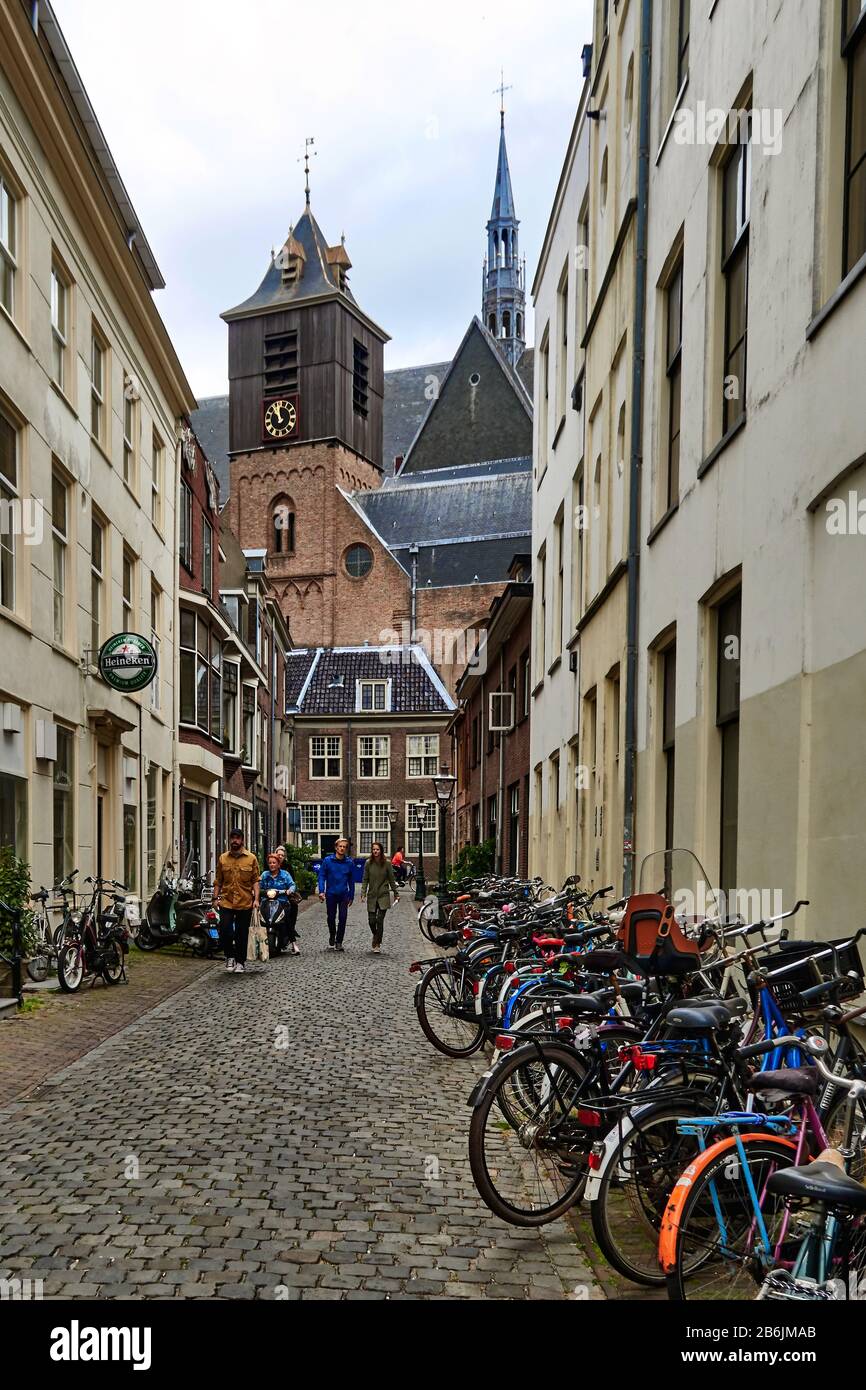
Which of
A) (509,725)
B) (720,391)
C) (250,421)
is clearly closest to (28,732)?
(720,391)

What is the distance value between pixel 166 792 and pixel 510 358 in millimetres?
90486

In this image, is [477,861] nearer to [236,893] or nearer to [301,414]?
[236,893]

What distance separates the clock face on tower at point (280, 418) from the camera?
72375mm

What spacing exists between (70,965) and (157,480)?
42.5 feet

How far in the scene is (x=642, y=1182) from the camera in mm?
4246

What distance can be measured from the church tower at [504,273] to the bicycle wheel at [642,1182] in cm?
10739

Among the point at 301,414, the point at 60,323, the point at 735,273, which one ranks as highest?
the point at 301,414

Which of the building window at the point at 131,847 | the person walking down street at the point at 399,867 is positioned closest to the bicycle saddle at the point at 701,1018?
→ the building window at the point at 131,847

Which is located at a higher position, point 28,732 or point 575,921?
point 28,732

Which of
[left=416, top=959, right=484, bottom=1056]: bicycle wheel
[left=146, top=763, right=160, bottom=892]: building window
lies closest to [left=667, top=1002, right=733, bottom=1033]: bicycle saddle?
[left=416, top=959, right=484, bottom=1056]: bicycle wheel

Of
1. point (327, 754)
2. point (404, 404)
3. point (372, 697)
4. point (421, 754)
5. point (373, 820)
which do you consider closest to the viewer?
point (421, 754)

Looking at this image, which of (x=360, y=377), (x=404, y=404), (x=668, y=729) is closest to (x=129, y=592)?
(x=668, y=729)

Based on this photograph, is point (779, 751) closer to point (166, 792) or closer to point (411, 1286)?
point (411, 1286)
